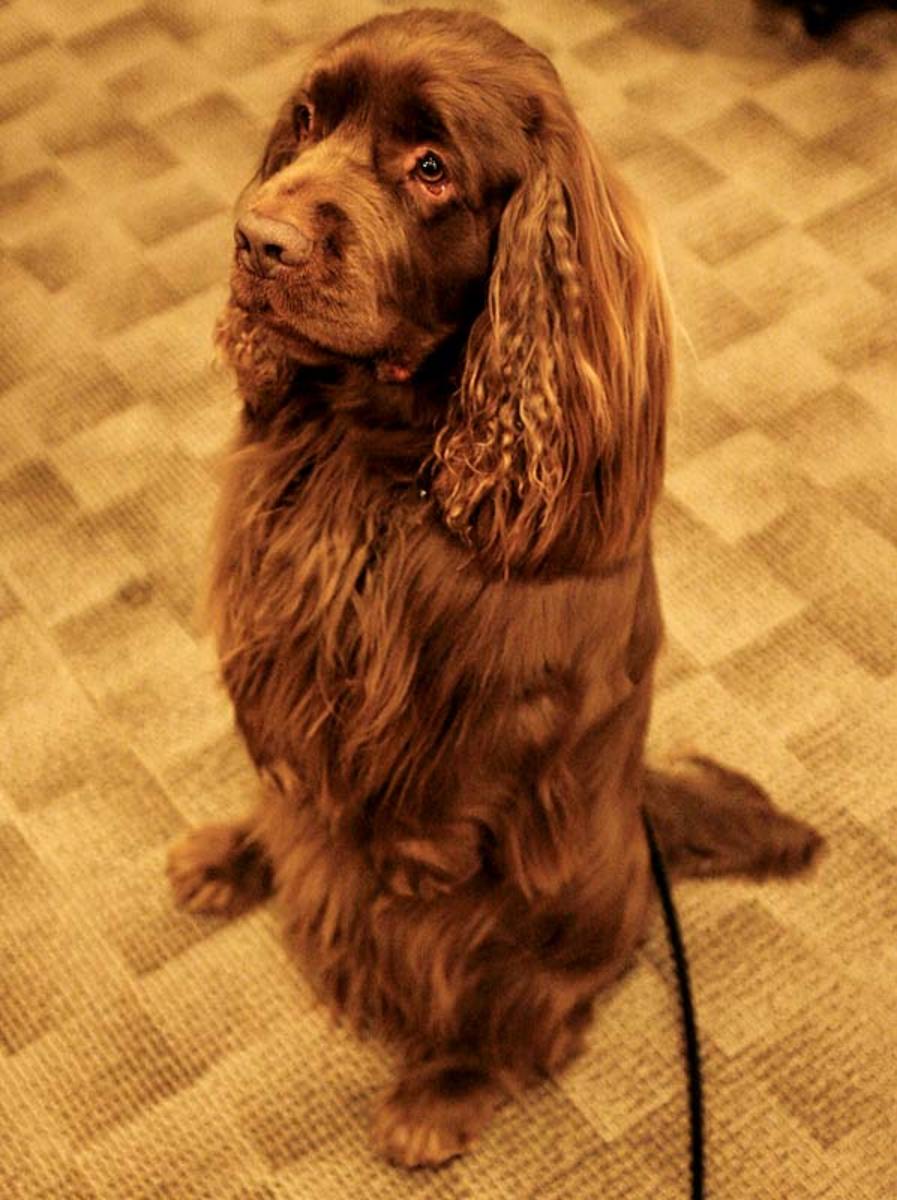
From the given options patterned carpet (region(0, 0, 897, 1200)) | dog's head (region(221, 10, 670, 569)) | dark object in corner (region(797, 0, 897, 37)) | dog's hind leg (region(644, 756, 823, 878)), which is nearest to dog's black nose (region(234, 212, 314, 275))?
dog's head (region(221, 10, 670, 569))

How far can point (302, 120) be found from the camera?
61.2 inches

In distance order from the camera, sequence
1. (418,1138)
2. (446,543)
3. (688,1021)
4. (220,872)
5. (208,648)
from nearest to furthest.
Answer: (446,543) → (418,1138) → (688,1021) → (220,872) → (208,648)

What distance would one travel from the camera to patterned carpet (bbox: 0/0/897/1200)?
1951 millimetres

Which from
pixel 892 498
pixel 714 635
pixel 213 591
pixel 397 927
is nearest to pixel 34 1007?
pixel 397 927

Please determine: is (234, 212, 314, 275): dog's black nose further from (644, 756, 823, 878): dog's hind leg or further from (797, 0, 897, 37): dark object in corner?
(797, 0, 897, 37): dark object in corner

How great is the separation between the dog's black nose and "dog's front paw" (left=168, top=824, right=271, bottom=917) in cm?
97

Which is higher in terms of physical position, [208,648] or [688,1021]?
[208,648]

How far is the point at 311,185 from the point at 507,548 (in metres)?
0.40

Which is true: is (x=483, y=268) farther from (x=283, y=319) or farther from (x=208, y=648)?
(x=208, y=648)

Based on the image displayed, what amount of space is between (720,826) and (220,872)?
0.70m

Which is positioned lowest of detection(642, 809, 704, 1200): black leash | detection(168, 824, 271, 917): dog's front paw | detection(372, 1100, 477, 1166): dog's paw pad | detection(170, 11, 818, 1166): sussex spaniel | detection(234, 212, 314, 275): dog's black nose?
detection(642, 809, 704, 1200): black leash

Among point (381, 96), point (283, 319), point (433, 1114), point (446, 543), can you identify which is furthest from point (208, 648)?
point (381, 96)

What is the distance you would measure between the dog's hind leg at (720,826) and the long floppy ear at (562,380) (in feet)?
2.16

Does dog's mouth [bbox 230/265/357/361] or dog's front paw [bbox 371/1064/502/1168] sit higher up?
dog's mouth [bbox 230/265/357/361]
